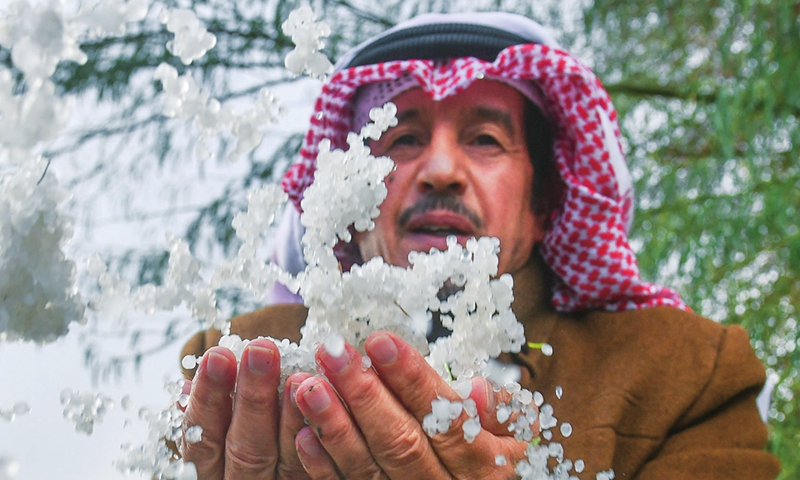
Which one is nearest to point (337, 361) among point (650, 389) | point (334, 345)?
point (334, 345)

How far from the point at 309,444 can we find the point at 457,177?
0.60 metres

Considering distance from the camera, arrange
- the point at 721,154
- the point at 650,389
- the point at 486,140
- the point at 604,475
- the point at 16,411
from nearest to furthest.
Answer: the point at 16,411 < the point at 604,475 < the point at 650,389 < the point at 486,140 < the point at 721,154

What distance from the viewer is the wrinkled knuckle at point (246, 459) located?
621mm

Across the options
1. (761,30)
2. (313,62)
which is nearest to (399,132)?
(313,62)

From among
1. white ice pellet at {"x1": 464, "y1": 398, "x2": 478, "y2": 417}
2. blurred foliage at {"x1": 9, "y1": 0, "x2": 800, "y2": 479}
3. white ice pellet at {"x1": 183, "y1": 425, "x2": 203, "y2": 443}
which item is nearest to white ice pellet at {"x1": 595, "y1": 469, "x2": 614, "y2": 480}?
white ice pellet at {"x1": 464, "y1": 398, "x2": 478, "y2": 417}

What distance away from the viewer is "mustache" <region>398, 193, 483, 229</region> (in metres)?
1.09

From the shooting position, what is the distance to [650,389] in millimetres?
1078

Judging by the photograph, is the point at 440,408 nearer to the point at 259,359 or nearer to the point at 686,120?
the point at 259,359

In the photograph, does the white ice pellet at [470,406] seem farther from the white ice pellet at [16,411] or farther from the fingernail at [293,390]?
the white ice pellet at [16,411]

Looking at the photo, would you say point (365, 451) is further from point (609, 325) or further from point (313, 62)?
point (609, 325)

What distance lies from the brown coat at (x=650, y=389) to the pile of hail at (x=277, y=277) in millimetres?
441

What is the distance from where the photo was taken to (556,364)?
1.16m

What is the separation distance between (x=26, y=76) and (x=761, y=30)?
1.86 metres

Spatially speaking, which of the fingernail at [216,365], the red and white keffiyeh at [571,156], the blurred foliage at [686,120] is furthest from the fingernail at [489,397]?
the blurred foliage at [686,120]
